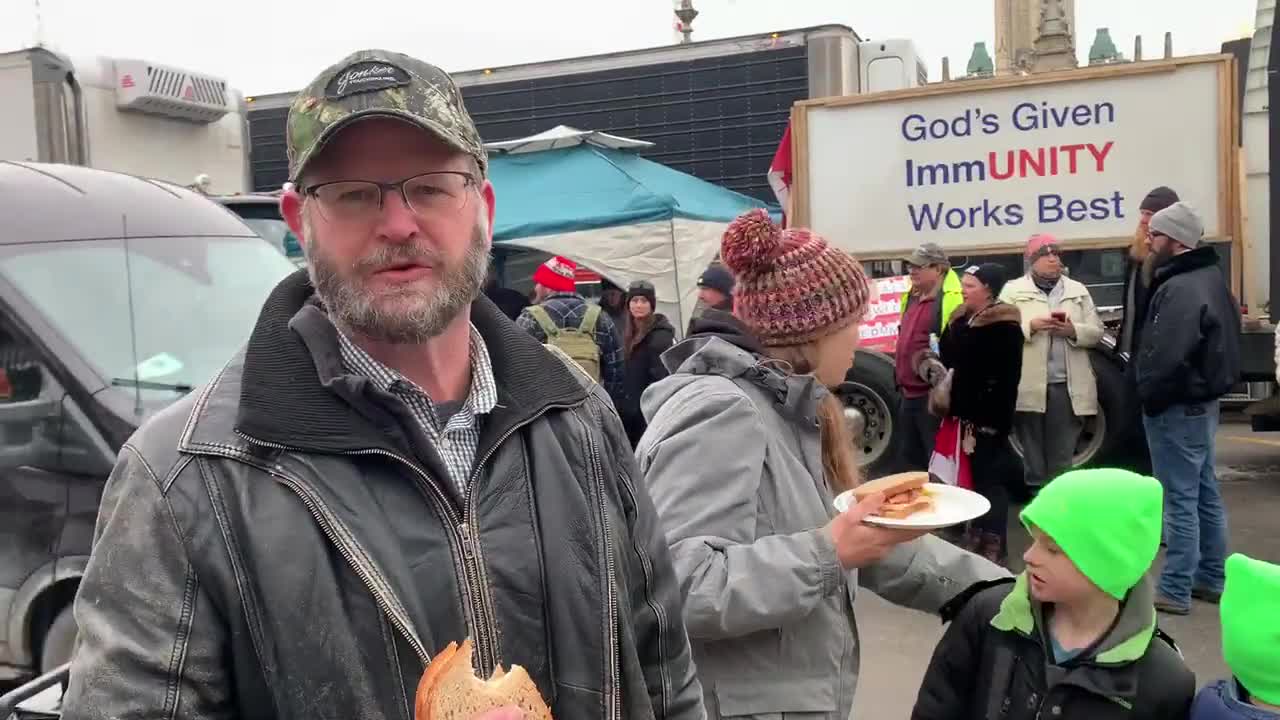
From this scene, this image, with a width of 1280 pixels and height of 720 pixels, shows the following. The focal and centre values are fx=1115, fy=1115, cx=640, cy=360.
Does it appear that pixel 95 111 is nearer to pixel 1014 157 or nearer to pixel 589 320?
pixel 589 320

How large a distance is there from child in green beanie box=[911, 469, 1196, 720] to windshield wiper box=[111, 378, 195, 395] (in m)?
3.05

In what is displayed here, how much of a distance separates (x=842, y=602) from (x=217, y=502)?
58.3 inches

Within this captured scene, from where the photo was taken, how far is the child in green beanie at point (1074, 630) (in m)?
2.60

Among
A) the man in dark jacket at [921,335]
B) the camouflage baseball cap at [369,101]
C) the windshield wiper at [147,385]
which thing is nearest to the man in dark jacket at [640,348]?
the man in dark jacket at [921,335]

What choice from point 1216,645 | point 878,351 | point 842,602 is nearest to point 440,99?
point 842,602

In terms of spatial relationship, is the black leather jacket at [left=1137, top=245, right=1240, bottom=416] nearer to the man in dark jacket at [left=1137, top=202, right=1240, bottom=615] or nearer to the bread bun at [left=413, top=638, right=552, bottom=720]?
the man in dark jacket at [left=1137, top=202, right=1240, bottom=615]

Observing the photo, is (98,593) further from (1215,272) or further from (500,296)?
(500,296)

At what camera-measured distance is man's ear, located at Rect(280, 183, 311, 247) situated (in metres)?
1.61

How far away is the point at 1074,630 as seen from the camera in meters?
2.76

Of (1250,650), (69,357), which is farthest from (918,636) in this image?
(69,357)

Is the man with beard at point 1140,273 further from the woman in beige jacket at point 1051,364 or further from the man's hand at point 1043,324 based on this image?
the man's hand at point 1043,324

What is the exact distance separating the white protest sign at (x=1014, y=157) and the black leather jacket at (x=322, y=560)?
7.88 meters

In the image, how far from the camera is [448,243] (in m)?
1.63

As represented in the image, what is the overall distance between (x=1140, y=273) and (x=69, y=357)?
5.71 metres
